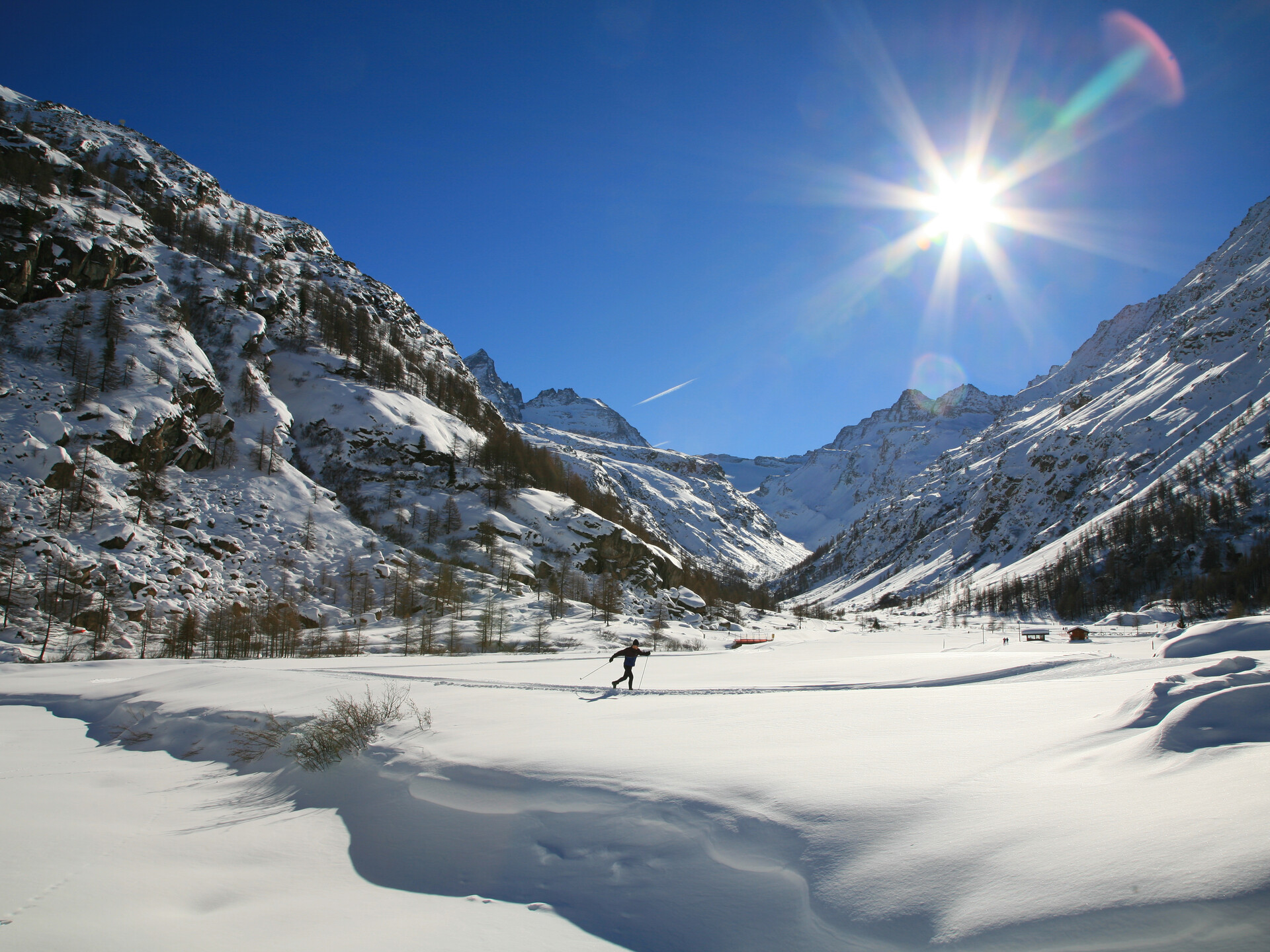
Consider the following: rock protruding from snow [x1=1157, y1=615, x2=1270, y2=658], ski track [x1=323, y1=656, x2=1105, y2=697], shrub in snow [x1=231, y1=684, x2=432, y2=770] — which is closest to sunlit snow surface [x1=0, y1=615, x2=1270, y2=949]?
shrub in snow [x1=231, y1=684, x2=432, y2=770]

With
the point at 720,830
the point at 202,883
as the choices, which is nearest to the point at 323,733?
the point at 202,883

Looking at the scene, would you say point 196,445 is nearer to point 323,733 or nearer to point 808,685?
point 323,733

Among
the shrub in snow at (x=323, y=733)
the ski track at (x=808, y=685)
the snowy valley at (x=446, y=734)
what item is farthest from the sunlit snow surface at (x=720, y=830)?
the ski track at (x=808, y=685)

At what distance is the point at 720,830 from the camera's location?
7.71 metres

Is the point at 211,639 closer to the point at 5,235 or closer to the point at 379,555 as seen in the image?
the point at 379,555

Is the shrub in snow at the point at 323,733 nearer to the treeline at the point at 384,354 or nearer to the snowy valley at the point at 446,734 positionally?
the snowy valley at the point at 446,734

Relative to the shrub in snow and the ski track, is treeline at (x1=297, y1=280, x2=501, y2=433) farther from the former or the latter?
the shrub in snow

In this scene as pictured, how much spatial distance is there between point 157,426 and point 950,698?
7513 cm

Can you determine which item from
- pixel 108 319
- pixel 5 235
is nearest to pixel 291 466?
pixel 108 319

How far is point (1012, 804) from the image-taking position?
6.95m

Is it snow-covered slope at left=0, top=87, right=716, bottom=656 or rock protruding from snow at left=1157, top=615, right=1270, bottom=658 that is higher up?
snow-covered slope at left=0, top=87, right=716, bottom=656

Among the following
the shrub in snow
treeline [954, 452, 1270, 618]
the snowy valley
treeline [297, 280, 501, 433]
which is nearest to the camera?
the snowy valley

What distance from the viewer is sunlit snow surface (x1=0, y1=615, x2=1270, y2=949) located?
5.38m

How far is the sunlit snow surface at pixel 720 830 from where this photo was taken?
17.7 feet
